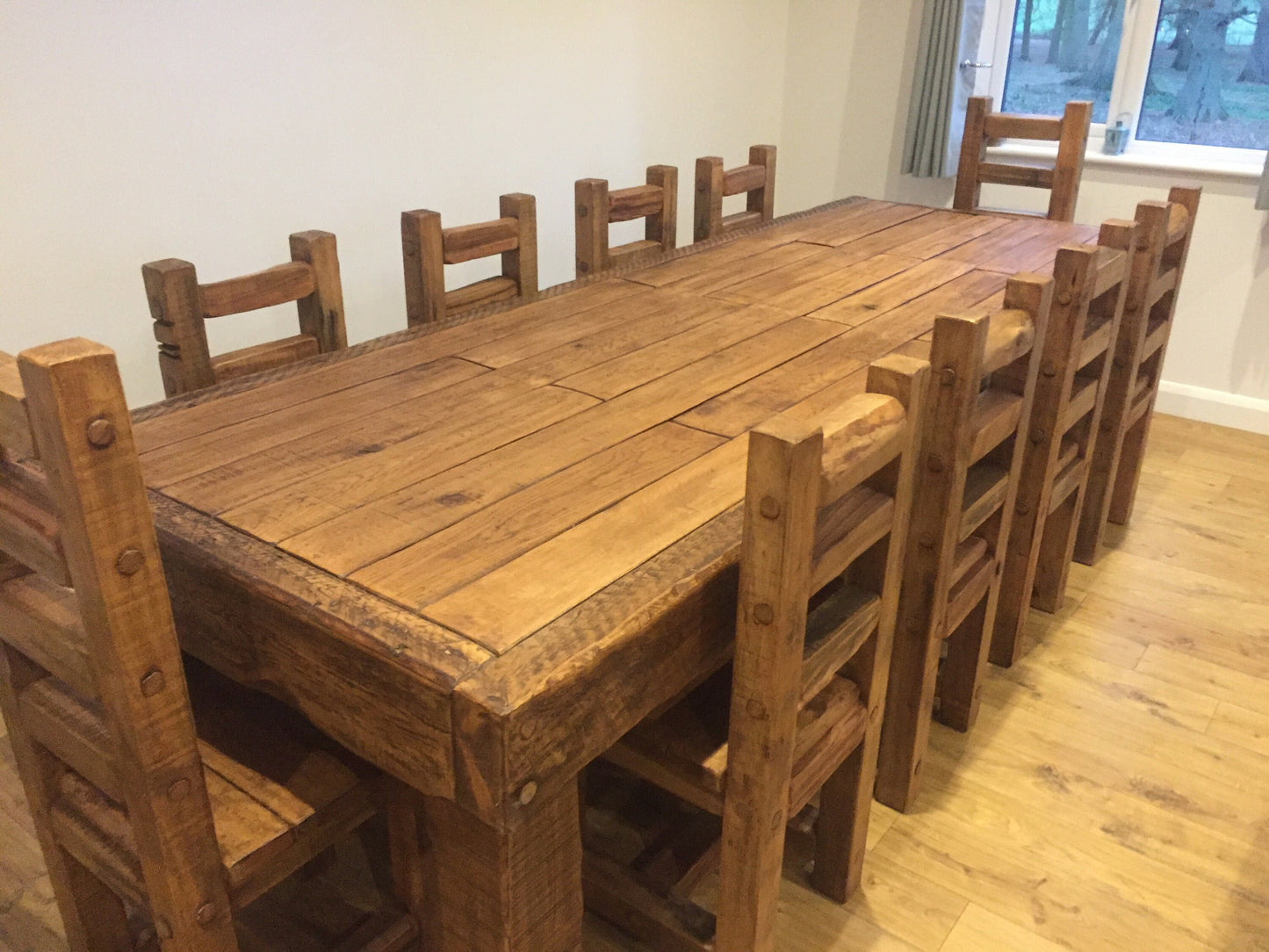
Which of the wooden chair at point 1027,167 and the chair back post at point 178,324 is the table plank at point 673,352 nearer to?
the chair back post at point 178,324

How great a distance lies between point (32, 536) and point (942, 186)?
3.81 m

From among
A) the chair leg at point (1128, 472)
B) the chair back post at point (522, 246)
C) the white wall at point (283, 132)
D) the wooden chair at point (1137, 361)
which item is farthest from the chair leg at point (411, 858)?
the chair leg at point (1128, 472)

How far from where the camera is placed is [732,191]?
2803mm

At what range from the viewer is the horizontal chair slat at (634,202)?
246cm

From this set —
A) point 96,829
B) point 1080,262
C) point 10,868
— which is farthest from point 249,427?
point 1080,262

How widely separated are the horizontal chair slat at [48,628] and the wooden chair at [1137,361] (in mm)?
2093

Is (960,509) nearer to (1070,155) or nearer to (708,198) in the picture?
(708,198)

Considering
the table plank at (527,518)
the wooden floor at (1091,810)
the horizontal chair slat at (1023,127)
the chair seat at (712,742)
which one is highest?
the horizontal chair slat at (1023,127)

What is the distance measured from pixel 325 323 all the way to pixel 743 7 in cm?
287

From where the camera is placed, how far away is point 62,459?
0.79 metres

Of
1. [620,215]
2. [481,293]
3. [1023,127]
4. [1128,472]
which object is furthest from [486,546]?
[1023,127]

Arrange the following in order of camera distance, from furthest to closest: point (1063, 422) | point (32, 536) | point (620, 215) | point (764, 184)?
point (764, 184)
point (620, 215)
point (1063, 422)
point (32, 536)

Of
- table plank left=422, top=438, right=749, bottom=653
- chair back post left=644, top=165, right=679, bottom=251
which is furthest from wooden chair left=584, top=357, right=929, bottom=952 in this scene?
chair back post left=644, top=165, right=679, bottom=251

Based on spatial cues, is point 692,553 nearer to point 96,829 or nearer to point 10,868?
point 96,829
